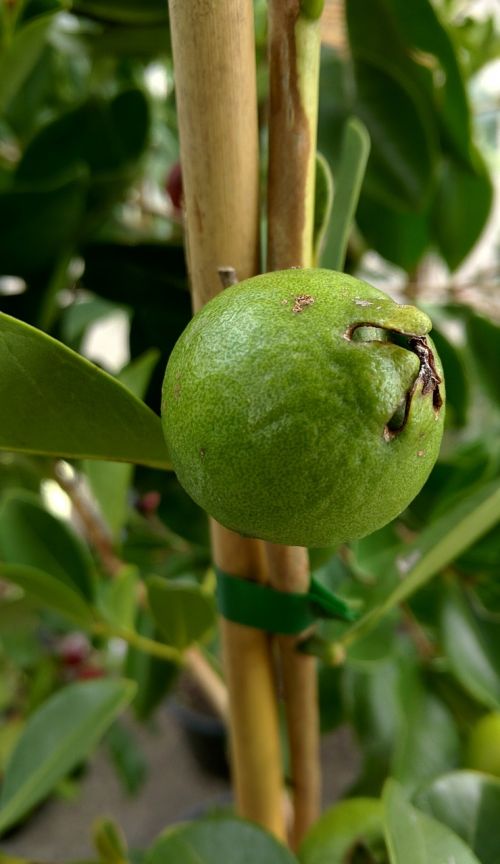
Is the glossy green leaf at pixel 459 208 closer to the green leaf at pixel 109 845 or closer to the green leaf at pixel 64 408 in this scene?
the green leaf at pixel 64 408

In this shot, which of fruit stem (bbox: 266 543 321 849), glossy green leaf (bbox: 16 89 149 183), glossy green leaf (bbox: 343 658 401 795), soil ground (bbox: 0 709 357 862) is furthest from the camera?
soil ground (bbox: 0 709 357 862)

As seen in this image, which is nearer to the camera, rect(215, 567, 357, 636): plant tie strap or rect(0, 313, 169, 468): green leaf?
rect(0, 313, 169, 468): green leaf

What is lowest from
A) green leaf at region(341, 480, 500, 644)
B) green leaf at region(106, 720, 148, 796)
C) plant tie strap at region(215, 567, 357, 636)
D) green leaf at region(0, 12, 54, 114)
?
green leaf at region(106, 720, 148, 796)

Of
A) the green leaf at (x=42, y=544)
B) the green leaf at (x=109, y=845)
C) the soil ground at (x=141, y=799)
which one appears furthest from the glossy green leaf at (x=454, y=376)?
the soil ground at (x=141, y=799)

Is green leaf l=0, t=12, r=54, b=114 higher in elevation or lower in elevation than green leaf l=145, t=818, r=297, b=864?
higher

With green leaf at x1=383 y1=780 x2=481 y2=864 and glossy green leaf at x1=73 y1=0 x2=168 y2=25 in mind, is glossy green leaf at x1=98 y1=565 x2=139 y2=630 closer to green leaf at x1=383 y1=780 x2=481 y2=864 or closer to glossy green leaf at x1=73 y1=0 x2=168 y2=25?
green leaf at x1=383 y1=780 x2=481 y2=864

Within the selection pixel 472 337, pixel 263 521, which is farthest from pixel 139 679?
pixel 263 521

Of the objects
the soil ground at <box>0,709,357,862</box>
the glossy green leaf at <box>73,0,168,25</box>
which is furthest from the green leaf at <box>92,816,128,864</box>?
the soil ground at <box>0,709,357,862</box>
